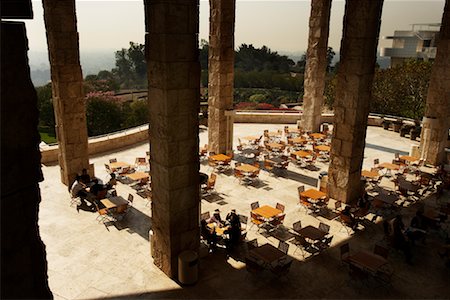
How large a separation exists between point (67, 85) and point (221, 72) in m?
6.88

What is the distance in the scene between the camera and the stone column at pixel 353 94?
11.7 metres

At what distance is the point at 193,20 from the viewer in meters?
7.73

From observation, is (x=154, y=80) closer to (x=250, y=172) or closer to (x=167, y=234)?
(x=167, y=234)

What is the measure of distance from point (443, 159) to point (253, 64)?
70.2 m

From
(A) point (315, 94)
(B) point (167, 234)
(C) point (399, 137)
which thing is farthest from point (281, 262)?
(C) point (399, 137)

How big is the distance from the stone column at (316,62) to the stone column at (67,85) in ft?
46.1

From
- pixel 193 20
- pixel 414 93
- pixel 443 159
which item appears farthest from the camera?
pixel 414 93

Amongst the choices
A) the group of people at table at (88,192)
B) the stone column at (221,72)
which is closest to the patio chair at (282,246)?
the group of people at table at (88,192)

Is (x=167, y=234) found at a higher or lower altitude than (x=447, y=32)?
lower

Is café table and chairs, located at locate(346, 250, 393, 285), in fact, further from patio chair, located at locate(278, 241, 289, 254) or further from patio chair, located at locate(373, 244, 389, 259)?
patio chair, located at locate(278, 241, 289, 254)

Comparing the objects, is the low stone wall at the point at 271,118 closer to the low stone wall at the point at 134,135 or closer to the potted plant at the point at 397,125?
the low stone wall at the point at 134,135

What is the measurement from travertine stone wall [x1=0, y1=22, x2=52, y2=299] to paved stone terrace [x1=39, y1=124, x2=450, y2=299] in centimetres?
640

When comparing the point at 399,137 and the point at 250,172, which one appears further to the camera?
Result: the point at 399,137

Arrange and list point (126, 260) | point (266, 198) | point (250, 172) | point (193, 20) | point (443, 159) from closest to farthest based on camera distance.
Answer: point (193, 20) < point (126, 260) < point (266, 198) < point (250, 172) < point (443, 159)
